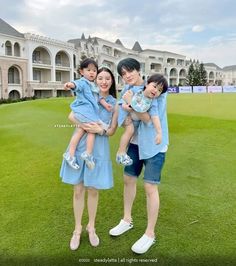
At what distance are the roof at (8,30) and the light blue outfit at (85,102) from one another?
44.9m

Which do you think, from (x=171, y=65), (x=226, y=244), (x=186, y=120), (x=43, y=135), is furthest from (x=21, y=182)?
(x=171, y=65)

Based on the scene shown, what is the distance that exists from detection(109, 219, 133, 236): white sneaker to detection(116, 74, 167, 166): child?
0.88 m

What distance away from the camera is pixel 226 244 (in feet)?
11.6

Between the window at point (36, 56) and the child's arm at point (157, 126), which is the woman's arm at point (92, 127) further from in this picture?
the window at point (36, 56)

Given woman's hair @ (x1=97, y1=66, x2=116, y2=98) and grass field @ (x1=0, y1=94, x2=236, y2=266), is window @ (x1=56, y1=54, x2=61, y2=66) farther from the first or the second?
woman's hair @ (x1=97, y1=66, x2=116, y2=98)

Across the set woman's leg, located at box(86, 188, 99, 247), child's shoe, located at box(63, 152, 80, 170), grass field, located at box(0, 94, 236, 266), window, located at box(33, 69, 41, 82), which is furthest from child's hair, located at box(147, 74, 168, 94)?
window, located at box(33, 69, 41, 82)

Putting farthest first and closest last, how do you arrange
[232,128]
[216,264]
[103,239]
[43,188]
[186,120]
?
[186,120] < [232,128] < [43,188] < [103,239] < [216,264]

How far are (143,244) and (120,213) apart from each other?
960mm

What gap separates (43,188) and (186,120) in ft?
25.9

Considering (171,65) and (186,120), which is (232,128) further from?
(171,65)

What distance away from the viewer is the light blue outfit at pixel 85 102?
326 cm

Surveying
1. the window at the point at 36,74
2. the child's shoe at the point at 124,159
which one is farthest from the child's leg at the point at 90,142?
the window at the point at 36,74

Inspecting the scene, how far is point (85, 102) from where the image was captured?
3303 millimetres

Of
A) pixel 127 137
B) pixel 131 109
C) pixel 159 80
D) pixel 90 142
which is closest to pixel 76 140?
pixel 90 142
